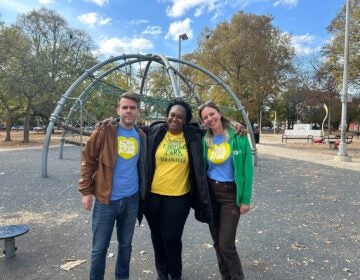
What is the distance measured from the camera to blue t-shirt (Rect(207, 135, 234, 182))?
9.80 feet

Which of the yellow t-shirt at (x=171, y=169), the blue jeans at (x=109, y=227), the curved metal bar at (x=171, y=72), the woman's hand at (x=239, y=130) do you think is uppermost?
the curved metal bar at (x=171, y=72)

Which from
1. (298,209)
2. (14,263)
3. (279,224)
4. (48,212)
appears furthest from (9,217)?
(298,209)

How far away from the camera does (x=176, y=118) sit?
2.99 meters

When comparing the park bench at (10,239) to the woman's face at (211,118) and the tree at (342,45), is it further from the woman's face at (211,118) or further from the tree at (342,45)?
the tree at (342,45)

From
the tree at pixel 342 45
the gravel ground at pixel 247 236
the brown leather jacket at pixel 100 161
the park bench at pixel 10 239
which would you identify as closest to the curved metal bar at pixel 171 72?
the gravel ground at pixel 247 236

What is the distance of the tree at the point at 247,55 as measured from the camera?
25.7 m

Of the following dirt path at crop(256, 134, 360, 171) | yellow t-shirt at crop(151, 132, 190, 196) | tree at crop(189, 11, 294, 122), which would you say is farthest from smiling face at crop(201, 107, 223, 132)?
tree at crop(189, 11, 294, 122)

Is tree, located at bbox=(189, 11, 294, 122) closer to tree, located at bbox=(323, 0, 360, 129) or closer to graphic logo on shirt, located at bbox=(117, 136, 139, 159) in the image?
tree, located at bbox=(323, 0, 360, 129)

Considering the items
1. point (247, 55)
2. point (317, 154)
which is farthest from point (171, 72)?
point (247, 55)

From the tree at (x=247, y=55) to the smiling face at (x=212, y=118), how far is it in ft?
76.9

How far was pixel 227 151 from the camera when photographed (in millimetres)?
2982

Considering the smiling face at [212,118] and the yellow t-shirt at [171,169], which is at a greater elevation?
the smiling face at [212,118]

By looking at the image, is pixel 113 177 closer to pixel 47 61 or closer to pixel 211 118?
pixel 211 118

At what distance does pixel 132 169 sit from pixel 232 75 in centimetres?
2471
